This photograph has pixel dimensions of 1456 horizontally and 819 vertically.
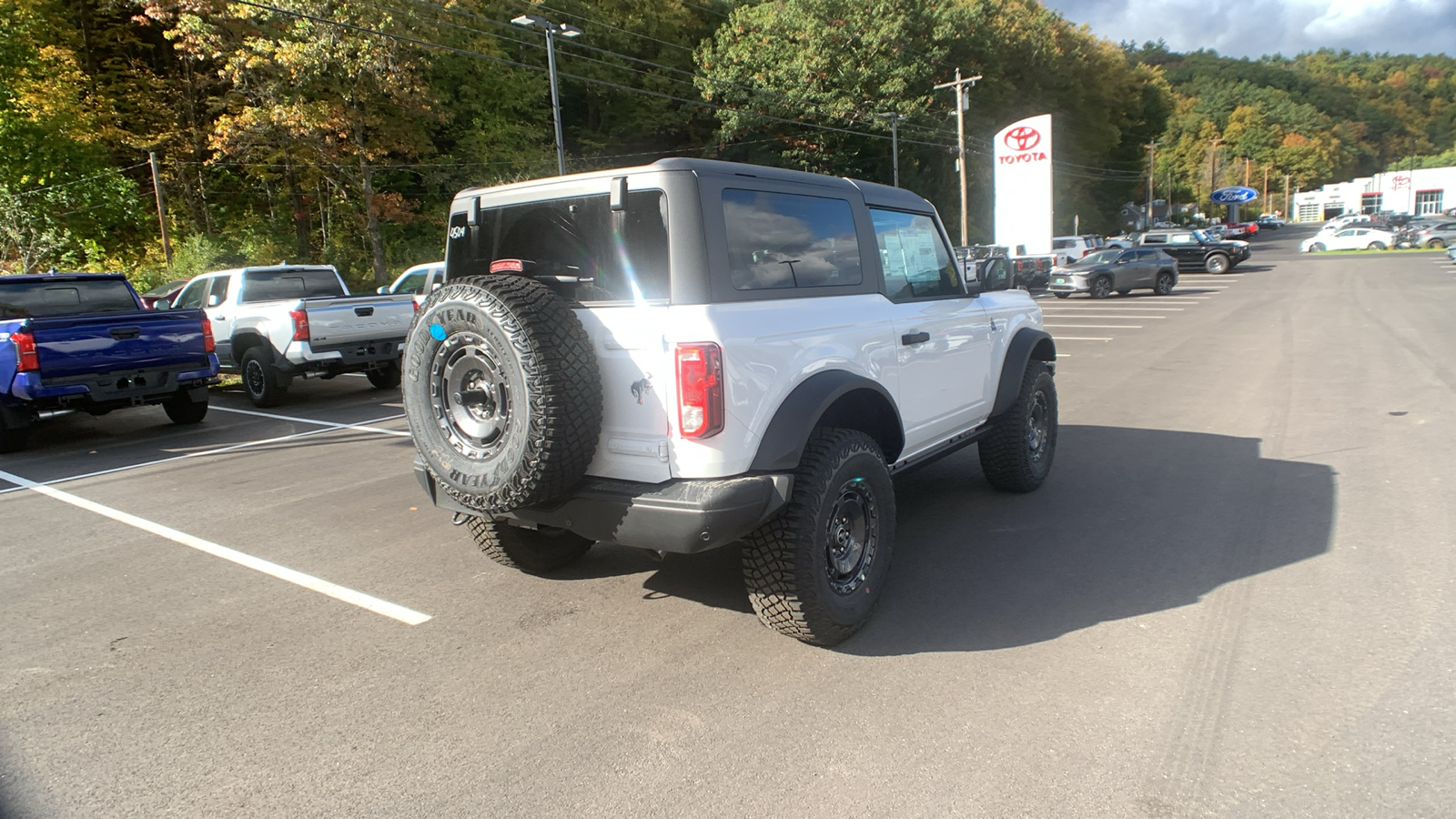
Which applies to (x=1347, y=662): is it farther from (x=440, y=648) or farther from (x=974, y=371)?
(x=440, y=648)

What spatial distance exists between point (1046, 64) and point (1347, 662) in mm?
62672

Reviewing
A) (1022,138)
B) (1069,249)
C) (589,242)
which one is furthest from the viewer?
(1069,249)

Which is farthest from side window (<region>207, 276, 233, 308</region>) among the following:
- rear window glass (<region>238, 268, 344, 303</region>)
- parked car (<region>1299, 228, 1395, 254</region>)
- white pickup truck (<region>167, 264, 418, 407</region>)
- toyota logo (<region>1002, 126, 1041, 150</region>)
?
parked car (<region>1299, 228, 1395, 254</region>)

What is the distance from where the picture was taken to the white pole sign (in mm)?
30266

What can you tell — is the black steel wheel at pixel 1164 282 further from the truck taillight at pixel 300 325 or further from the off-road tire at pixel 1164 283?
the truck taillight at pixel 300 325

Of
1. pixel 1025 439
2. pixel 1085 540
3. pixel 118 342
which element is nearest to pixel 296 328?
pixel 118 342

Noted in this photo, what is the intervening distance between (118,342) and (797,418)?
8.21 m

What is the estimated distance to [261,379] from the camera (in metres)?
11.3

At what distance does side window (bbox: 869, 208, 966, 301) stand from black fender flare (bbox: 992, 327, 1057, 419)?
29.4 inches

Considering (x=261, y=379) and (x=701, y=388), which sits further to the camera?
(x=261, y=379)

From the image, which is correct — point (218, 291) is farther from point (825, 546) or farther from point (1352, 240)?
point (1352, 240)

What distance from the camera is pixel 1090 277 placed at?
87.6 ft

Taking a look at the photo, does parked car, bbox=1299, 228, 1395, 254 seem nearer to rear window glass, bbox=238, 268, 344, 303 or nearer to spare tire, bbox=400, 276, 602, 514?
rear window glass, bbox=238, 268, 344, 303

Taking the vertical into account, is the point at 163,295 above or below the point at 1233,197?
below
